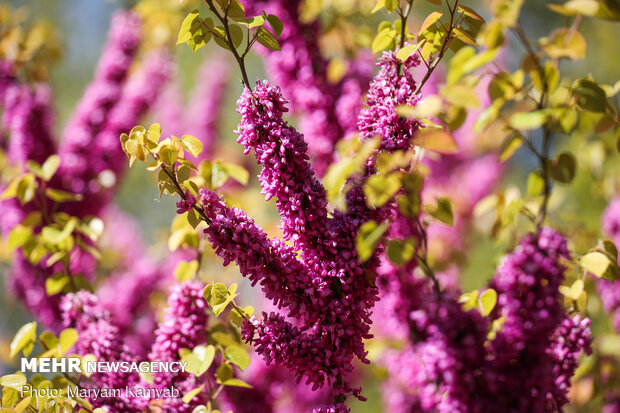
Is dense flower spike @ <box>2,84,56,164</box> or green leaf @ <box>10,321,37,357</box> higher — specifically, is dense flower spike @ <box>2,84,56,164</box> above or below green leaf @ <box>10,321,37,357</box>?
above

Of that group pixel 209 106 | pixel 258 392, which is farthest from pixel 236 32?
pixel 209 106

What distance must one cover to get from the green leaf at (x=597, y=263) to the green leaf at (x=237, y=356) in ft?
1.70

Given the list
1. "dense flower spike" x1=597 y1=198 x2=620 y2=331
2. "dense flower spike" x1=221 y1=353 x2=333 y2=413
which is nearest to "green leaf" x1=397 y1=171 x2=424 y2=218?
"dense flower spike" x1=221 y1=353 x2=333 y2=413

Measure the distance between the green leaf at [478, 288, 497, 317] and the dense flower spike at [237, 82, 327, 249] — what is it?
247 millimetres

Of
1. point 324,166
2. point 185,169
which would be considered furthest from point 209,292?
point 324,166

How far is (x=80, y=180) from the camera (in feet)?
5.36

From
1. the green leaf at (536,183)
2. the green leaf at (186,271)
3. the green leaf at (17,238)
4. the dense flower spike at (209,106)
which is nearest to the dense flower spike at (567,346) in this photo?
the green leaf at (536,183)

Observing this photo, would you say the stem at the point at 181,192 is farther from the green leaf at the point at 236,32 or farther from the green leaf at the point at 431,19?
the green leaf at the point at 431,19

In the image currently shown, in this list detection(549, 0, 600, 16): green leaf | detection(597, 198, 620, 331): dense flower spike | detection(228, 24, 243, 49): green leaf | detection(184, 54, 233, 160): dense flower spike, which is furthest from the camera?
detection(184, 54, 233, 160): dense flower spike

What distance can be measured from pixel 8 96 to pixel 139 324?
2.69ft

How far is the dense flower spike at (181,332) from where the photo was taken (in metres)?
0.88

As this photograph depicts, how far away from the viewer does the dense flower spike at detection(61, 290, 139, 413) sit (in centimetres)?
86

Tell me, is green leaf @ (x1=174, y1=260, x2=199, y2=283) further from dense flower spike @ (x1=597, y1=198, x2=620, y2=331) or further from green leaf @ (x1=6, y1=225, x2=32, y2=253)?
dense flower spike @ (x1=597, y1=198, x2=620, y2=331)

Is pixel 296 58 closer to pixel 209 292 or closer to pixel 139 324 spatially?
pixel 209 292
